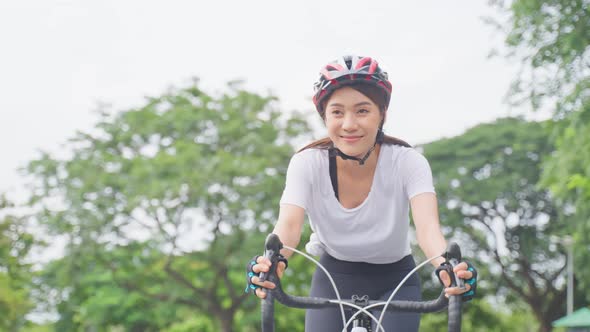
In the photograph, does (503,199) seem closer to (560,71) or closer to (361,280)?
(560,71)

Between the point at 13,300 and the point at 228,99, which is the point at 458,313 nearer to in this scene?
the point at 13,300

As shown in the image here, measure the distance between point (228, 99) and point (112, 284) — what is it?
278 inches

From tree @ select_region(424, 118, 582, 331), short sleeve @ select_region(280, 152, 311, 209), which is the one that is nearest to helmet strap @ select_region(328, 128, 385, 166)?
short sleeve @ select_region(280, 152, 311, 209)

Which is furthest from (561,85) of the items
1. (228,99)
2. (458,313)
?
(458,313)

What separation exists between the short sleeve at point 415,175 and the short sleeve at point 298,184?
0.44 meters

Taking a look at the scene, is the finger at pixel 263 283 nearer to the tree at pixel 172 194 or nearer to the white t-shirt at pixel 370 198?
the white t-shirt at pixel 370 198

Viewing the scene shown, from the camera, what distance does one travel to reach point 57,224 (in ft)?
73.2

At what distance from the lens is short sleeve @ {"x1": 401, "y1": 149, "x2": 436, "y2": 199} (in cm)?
356

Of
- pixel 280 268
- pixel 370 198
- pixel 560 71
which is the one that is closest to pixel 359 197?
pixel 370 198

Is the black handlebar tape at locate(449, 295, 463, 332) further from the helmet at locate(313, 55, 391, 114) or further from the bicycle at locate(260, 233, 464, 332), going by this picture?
the helmet at locate(313, 55, 391, 114)

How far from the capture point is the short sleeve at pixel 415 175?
3559mm

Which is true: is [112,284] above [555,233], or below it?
below

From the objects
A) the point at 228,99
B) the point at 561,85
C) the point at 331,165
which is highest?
the point at 228,99

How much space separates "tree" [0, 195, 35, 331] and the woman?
61.1 ft
